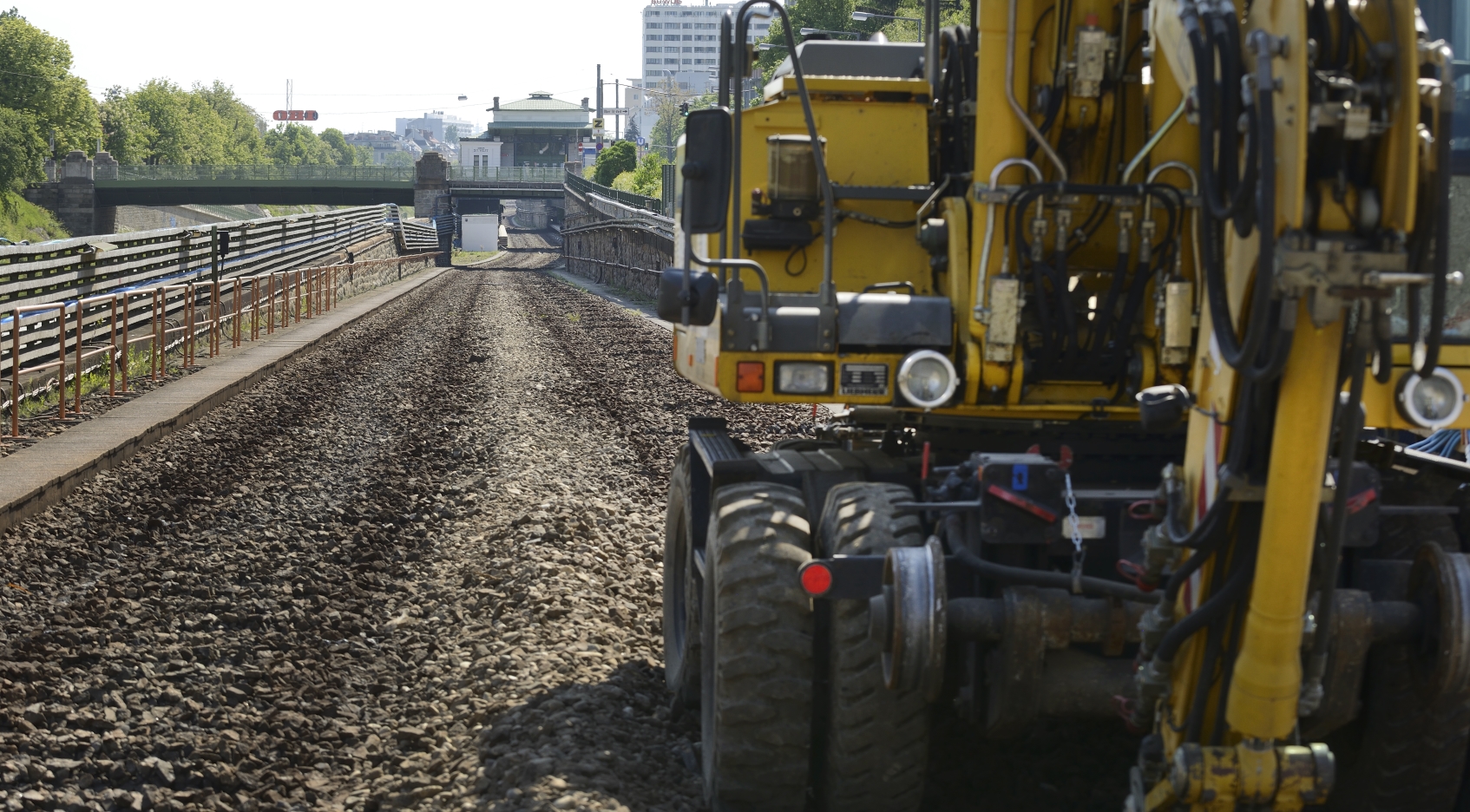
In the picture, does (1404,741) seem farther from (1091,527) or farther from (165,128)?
(165,128)

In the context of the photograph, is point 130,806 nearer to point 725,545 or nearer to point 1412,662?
point 725,545

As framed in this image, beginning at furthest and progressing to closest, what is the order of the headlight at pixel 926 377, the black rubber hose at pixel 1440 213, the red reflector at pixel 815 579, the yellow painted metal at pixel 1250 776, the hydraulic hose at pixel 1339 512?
the headlight at pixel 926 377, the red reflector at pixel 815 579, the yellow painted metal at pixel 1250 776, the hydraulic hose at pixel 1339 512, the black rubber hose at pixel 1440 213

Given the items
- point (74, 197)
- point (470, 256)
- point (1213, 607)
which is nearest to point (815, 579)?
point (1213, 607)

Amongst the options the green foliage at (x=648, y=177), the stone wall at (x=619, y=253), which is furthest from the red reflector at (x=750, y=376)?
the green foliage at (x=648, y=177)

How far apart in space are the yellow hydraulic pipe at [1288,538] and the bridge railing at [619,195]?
45603 mm

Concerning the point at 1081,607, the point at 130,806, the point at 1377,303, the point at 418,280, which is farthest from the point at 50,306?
the point at 418,280

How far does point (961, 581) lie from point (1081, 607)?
40cm

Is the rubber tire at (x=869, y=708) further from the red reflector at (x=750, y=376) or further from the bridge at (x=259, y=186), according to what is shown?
the bridge at (x=259, y=186)

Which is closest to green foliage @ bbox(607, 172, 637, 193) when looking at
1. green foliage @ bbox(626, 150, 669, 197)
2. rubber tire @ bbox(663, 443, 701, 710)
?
green foliage @ bbox(626, 150, 669, 197)

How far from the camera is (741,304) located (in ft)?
15.9

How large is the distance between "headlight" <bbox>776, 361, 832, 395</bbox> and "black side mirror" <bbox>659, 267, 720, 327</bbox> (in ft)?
0.93

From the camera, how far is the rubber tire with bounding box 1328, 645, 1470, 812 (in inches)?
165

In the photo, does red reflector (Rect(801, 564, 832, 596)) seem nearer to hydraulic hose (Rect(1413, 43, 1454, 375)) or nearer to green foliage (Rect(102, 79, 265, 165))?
hydraulic hose (Rect(1413, 43, 1454, 375))

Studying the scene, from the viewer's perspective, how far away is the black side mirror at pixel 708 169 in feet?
15.5
